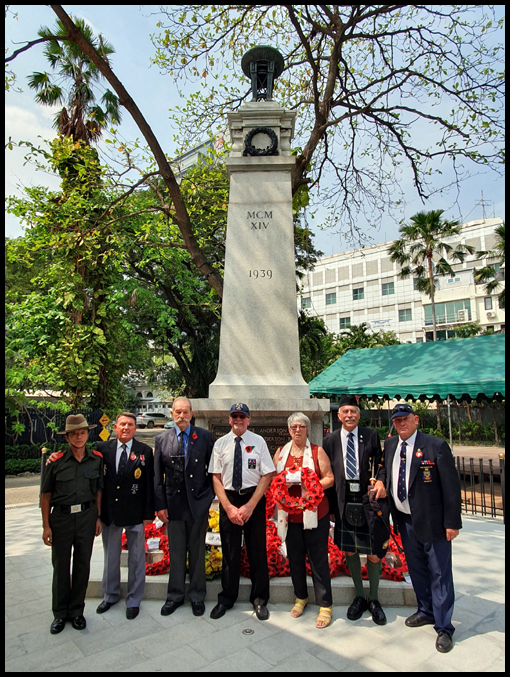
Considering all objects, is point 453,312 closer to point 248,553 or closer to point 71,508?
point 248,553

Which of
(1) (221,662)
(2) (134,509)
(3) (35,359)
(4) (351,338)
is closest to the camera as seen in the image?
(1) (221,662)

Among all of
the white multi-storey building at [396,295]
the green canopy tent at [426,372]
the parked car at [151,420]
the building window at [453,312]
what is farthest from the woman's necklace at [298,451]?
the parked car at [151,420]

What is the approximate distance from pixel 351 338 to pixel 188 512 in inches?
1148

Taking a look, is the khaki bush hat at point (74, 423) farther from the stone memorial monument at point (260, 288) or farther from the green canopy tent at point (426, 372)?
the green canopy tent at point (426, 372)

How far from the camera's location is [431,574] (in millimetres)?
3844

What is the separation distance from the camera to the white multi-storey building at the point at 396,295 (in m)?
42.4

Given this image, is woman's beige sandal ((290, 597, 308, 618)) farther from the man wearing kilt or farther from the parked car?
Result: the parked car

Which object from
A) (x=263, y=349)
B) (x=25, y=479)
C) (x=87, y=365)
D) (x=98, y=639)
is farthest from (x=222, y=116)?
(x=25, y=479)

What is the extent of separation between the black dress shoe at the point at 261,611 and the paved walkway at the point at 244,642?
0.05 m

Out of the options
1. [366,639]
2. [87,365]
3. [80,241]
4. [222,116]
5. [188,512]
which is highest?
[222,116]

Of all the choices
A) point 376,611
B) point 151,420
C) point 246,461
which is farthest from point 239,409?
point 151,420

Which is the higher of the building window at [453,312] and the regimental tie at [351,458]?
the building window at [453,312]

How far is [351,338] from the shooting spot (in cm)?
3244

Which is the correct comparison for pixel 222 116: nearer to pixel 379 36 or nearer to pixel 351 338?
pixel 379 36
